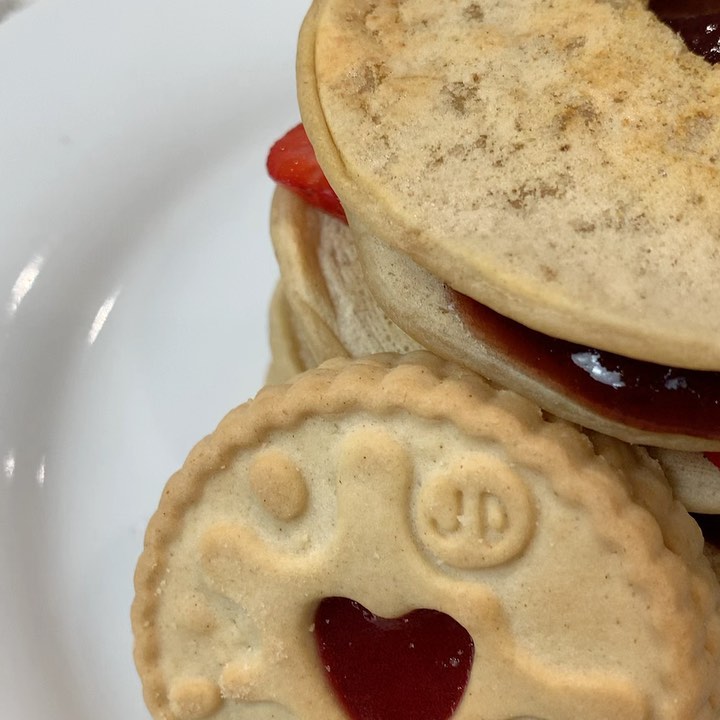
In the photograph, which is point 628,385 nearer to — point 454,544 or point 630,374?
point 630,374

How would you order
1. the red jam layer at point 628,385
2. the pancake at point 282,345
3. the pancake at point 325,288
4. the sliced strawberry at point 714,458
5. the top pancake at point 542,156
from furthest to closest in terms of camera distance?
the pancake at point 282,345 → the pancake at point 325,288 → the sliced strawberry at point 714,458 → the red jam layer at point 628,385 → the top pancake at point 542,156

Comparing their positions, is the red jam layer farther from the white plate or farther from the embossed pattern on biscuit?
the white plate

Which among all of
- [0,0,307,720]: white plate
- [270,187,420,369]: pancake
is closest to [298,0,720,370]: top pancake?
[270,187,420,369]: pancake

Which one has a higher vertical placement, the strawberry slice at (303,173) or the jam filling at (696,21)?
the jam filling at (696,21)

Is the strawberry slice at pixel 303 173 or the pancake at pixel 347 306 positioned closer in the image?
the pancake at pixel 347 306

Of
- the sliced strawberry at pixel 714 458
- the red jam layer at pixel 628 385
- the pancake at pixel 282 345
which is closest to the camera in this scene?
the red jam layer at pixel 628 385

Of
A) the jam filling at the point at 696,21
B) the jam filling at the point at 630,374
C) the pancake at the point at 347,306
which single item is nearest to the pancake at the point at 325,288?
the pancake at the point at 347,306

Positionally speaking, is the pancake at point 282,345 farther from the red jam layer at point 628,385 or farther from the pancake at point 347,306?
the red jam layer at point 628,385

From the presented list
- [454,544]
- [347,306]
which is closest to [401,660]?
[454,544]
